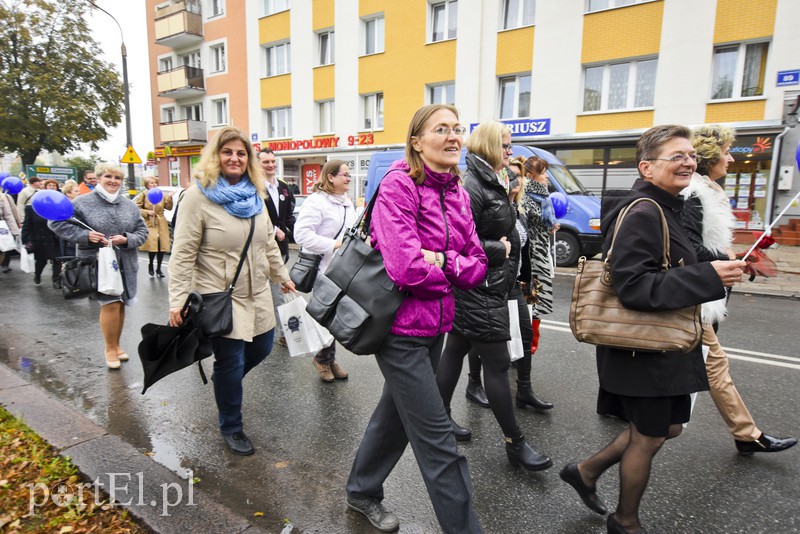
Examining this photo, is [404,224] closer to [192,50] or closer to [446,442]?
[446,442]

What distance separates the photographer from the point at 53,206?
4.64 m

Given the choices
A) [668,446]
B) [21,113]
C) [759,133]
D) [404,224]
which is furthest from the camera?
[21,113]

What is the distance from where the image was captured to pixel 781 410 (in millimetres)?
3723

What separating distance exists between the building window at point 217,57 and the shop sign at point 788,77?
23.9 metres

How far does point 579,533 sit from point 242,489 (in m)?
1.77

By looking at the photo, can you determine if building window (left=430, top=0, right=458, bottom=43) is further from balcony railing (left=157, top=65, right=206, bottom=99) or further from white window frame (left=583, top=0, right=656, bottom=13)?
balcony railing (left=157, top=65, right=206, bottom=99)

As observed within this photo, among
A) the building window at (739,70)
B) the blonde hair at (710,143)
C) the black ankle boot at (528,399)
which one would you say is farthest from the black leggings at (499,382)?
the building window at (739,70)

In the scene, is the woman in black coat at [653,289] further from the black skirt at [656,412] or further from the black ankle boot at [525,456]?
the black ankle boot at [525,456]

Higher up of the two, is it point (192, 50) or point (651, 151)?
point (192, 50)

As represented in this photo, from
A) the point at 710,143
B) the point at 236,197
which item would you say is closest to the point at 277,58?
the point at 236,197

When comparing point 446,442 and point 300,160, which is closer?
point 446,442

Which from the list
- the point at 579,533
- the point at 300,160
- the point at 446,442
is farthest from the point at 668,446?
the point at 300,160

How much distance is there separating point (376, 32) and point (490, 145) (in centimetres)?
1949

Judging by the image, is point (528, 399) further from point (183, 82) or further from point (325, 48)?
point (183, 82)
